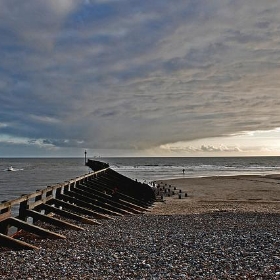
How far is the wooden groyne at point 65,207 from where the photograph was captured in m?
11.6

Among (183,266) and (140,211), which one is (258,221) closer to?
(140,211)

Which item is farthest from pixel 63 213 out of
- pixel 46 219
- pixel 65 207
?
pixel 65 207

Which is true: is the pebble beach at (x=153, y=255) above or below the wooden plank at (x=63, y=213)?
below

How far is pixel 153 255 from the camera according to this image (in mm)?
9750

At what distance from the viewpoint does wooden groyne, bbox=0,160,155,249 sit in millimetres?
11618

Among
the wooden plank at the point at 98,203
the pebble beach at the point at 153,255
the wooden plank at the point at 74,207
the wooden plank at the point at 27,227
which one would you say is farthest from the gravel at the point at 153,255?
the wooden plank at the point at 98,203

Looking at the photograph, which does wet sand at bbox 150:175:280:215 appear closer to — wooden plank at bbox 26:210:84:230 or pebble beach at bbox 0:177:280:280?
pebble beach at bbox 0:177:280:280

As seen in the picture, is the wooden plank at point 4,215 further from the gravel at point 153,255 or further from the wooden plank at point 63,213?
the wooden plank at point 63,213

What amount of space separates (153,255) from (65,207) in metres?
8.39

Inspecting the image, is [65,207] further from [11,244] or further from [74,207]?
[11,244]

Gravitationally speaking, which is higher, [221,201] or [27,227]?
[27,227]

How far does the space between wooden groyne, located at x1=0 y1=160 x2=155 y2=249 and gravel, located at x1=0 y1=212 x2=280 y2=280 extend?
45 cm

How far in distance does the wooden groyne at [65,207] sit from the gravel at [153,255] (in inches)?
17.7

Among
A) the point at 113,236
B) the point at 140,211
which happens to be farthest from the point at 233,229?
the point at 140,211
